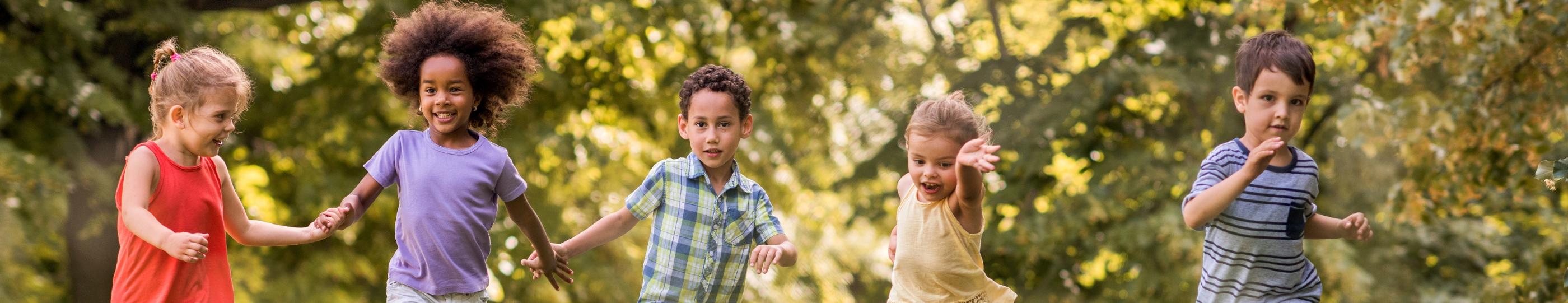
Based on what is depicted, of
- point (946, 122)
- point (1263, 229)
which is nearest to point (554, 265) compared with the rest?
point (946, 122)

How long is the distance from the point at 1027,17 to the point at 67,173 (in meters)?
8.32

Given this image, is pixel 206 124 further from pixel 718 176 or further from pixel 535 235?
pixel 718 176

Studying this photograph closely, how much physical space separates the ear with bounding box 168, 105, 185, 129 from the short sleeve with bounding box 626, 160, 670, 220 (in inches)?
51.1

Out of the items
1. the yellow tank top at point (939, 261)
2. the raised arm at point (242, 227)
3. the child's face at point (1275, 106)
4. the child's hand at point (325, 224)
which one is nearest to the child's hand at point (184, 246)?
the child's hand at point (325, 224)

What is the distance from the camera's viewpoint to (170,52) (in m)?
3.96

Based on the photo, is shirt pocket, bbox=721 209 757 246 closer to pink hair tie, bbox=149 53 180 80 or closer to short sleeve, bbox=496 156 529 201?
short sleeve, bbox=496 156 529 201

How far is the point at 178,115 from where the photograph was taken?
379 centimetres

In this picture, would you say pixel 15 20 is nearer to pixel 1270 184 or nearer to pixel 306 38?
pixel 306 38

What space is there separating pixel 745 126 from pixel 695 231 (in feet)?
1.25

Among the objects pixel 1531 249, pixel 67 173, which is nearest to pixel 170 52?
pixel 67 173

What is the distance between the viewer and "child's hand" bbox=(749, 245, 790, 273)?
3.76m

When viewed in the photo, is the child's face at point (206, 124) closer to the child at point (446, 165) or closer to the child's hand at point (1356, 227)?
the child at point (446, 165)

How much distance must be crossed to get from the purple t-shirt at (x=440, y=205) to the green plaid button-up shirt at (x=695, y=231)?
0.46 metres

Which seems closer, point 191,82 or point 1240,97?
point 191,82
